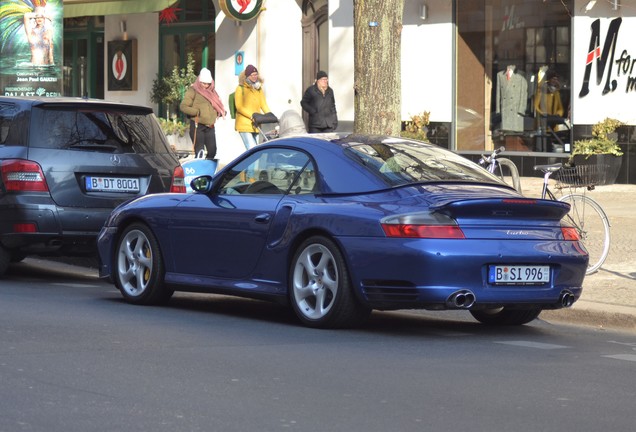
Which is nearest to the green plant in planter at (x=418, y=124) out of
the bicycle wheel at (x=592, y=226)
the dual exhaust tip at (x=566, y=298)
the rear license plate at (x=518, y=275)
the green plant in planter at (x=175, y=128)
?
the green plant in planter at (x=175, y=128)

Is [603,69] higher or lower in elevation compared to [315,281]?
higher

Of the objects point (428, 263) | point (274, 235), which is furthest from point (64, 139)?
point (428, 263)

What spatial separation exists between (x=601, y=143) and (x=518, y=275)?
1271 cm

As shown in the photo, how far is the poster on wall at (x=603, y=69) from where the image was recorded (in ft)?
71.1

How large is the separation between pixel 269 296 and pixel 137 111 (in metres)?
4.03

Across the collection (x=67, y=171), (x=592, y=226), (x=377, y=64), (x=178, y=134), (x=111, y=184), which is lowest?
(x=592, y=226)

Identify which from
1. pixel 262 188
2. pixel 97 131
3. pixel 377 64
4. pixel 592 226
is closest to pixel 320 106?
pixel 377 64

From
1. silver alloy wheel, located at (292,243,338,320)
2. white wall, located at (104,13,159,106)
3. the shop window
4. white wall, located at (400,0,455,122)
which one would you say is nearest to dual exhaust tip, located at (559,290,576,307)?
silver alloy wheel, located at (292,243,338,320)

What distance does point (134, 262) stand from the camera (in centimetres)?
1084

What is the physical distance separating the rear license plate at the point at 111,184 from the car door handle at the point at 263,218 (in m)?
3.12

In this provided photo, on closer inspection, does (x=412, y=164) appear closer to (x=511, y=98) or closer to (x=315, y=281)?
(x=315, y=281)

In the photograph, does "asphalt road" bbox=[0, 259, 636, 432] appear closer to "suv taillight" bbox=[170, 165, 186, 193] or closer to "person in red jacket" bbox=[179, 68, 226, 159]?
"suv taillight" bbox=[170, 165, 186, 193]

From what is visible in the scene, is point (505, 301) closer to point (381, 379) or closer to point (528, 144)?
point (381, 379)

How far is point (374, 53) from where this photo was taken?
1391cm
